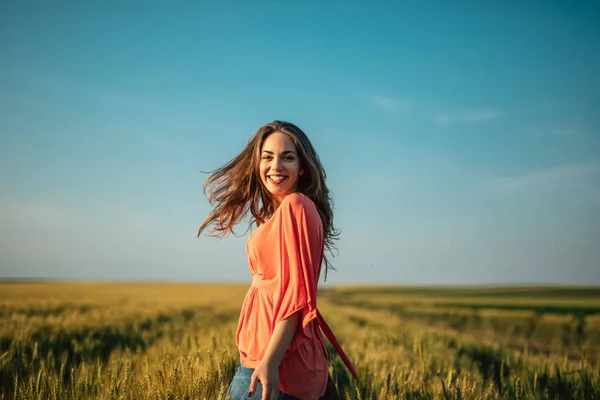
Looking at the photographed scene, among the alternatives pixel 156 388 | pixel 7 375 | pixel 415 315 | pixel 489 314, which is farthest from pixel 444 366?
pixel 415 315

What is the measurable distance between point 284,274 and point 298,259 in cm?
10

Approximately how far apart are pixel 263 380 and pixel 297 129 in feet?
3.92

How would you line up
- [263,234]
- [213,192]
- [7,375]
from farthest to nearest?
[7,375]
[213,192]
[263,234]

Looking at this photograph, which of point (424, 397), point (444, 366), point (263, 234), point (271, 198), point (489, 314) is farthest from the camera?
point (489, 314)

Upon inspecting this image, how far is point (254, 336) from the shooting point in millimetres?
2264

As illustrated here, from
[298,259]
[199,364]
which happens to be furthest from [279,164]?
[199,364]

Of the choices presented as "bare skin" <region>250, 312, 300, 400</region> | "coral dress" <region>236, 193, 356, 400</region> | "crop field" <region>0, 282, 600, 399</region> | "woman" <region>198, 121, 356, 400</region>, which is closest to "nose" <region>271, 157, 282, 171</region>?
"woman" <region>198, 121, 356, 400</region>

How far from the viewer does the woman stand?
2.05m

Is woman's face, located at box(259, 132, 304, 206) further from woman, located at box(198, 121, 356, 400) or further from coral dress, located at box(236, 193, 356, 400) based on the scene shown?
coral dress, located at box(236, 193, 356, 400)

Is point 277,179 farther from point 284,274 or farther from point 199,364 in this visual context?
point 199,364

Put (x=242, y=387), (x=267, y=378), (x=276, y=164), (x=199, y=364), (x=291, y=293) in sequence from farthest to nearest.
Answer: (x=199, y=364) → (x=276, y=164) → (x=242, y=387) → (x=291, y=293) → (x=267, y=378)

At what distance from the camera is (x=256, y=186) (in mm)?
2783

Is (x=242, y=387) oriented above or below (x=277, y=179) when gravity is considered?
below

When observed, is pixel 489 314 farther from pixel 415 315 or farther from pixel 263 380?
pixel 263 380
